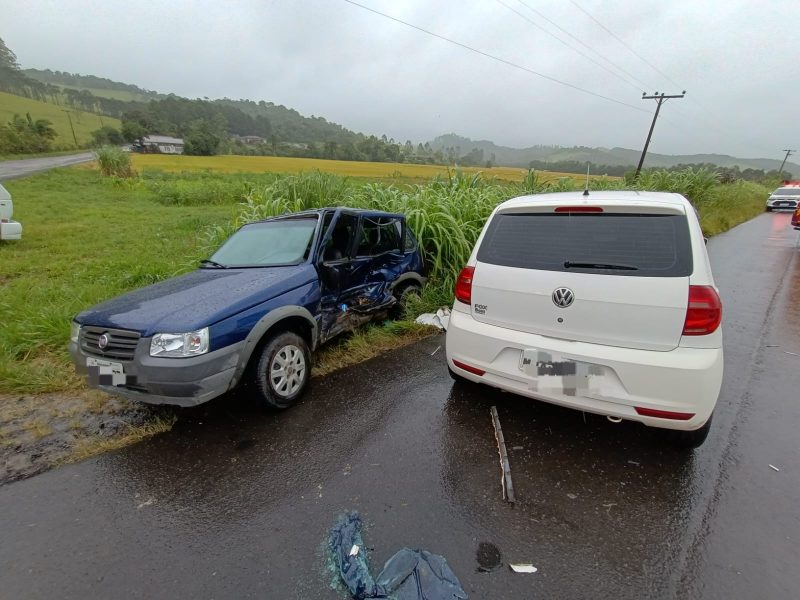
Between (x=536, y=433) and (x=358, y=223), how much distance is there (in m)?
2.73

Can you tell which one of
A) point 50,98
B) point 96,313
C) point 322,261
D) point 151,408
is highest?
point 50,98

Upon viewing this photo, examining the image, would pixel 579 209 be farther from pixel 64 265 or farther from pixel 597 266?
Answer: pixel 64 265

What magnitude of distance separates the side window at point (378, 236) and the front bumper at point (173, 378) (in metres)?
2.07

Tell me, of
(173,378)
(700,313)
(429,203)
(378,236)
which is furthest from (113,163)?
(700,313)

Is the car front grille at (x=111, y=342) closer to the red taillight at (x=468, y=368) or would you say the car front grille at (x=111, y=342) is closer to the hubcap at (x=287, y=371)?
the hubcap at (x=287, y=371)

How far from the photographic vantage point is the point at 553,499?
2172mm

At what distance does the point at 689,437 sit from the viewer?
2.41 meters

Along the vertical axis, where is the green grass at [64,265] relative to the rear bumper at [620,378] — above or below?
below

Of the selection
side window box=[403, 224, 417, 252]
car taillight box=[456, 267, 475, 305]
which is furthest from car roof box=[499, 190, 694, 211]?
side window box=[403, 224, 417, 252]

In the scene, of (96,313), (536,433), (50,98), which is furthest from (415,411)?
(50,98)

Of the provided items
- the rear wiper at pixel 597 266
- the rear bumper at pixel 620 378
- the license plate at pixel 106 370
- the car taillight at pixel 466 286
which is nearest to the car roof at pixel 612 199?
the rear wiper at pixel 597 266

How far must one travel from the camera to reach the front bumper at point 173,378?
2488 mm

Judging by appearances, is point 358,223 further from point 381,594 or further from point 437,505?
point 381,594

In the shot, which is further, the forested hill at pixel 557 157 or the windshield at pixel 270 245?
the forested hill at pixel 557 157
